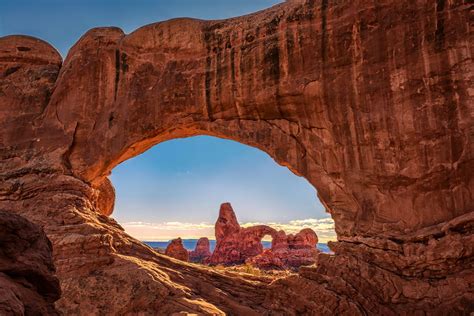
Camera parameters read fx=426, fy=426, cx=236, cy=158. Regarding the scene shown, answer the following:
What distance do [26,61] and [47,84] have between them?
71.1 inches

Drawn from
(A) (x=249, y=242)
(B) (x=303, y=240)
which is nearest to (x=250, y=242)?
(A) (x=249, y=242)

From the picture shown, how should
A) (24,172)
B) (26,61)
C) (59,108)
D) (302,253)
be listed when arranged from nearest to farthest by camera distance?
(24,172) → (59,108) → (26,61) → (302,253)

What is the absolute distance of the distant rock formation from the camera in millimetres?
55619

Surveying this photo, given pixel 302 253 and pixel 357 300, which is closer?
pixel 357 300

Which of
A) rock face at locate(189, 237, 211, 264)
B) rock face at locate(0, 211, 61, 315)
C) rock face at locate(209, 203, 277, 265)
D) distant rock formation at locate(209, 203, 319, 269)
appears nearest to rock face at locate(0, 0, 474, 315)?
rock face at locate(0, 211, 61, 315)

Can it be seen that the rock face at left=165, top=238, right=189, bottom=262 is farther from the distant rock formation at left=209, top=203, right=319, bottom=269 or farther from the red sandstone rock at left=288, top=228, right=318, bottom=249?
the red sandstone rock at left=288, top=228, right=318, bottom=249

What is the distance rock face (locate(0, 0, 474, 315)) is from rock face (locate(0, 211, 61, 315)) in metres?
6.87

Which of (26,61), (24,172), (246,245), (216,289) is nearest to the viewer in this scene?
(216,289)

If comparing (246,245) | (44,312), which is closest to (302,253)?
(246,245)

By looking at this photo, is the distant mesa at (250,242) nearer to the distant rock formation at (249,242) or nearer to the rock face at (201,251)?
the distant rock formation at (249,242)

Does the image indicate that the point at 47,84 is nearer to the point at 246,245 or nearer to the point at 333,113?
the point at 333,113

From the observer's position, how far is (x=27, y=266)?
16.0 feet

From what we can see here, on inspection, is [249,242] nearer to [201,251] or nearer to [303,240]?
[303,240]

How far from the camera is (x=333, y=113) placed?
13602mm
